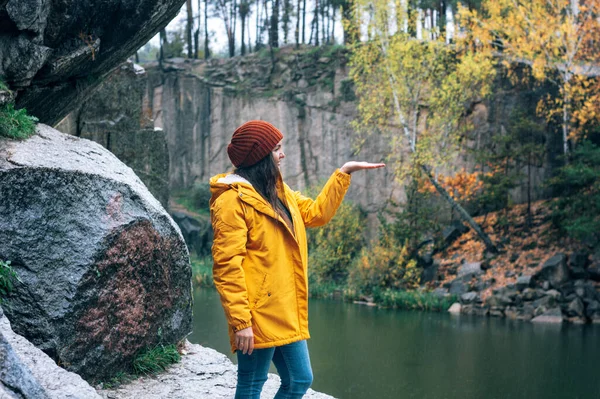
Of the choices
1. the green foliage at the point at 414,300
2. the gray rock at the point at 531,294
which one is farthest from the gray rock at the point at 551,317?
the green foliage at the point at 414,300

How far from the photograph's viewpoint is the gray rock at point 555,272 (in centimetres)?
1373

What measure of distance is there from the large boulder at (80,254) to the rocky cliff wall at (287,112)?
16076mm

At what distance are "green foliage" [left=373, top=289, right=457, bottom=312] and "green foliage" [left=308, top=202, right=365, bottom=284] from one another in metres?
3.13

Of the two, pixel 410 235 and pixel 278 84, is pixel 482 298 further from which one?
pixel 278 84

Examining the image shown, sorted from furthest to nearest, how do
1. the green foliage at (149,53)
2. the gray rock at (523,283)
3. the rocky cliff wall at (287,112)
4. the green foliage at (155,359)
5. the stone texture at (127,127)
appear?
the green foliage at (149,53)
the rocky cliff wall at (287,112)
the gray rock at (523,283)
the stone texture at (127,127)
the green foliage at (155,359)

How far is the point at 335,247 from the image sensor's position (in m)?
19.2

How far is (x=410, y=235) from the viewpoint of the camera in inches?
700

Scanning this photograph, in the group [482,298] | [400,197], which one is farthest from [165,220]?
[400,197]

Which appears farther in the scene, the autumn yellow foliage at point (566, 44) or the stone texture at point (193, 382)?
the autumn yellow foliage at point (566, 44)

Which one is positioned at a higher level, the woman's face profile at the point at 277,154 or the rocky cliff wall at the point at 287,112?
the rocky cliff wall at the point at 287,112

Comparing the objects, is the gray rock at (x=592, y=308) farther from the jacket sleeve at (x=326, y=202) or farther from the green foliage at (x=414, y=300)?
the jacket sleeve at (x=326, y=202)

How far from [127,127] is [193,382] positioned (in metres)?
5.67

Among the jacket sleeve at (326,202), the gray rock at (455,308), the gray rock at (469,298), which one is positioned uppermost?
the jacket sleeve at (326,202)

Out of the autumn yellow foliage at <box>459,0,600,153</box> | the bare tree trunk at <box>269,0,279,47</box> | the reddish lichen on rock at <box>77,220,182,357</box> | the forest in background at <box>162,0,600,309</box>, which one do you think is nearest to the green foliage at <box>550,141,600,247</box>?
the forest in background at <box>162,0,600,309</box>
